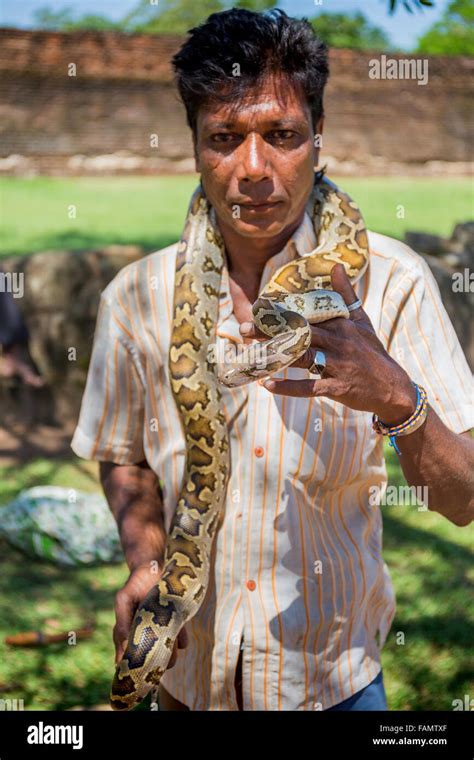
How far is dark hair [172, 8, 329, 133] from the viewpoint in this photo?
2.43 meters

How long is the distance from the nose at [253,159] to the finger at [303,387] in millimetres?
704

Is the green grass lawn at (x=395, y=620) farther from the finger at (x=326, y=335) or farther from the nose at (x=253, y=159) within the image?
the nose at (x=253, y=159)

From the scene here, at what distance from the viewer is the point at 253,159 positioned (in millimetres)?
2447

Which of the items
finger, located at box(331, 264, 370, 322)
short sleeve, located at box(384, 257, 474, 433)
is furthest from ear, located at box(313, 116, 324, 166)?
finger, located at box(331, 264, 370, 322)

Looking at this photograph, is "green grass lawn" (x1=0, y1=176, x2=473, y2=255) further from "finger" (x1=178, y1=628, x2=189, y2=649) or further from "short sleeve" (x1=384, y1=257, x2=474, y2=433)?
"finger" (x1=178, y1=628, x2=189, y2=649)

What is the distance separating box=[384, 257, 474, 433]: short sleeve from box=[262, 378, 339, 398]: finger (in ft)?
1.69

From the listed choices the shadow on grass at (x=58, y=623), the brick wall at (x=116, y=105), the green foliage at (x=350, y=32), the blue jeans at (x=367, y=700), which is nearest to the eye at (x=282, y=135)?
the blue jeans at (x=367, y=700)

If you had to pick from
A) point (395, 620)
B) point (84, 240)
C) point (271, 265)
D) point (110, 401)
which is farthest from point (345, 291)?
point (84, 240)

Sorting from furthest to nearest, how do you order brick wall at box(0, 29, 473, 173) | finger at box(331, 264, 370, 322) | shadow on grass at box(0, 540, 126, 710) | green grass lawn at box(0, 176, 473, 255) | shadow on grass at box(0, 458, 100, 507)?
brick wall at box(0, 29, 473, 173) → green grass lawn at box(0, 176, 473, 255) → shadow on grass at box(0, 458, 100, 507) → shadow on grass at box(0, 540, 126, 710) → finger at box(331, 264, 370, 322)

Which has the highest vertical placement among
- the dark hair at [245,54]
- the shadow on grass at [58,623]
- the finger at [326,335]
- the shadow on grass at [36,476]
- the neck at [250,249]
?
the dark hair at [245,54]

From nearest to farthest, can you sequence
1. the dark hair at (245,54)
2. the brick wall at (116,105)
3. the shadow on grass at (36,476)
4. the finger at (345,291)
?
the finger at (345,291), the dark hair at (245,54), the shadow on grass at (36,476), the brick wall at (116,105)

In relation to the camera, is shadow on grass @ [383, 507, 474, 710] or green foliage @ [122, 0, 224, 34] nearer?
shadow on grass @ [383, 507, 474, 710]

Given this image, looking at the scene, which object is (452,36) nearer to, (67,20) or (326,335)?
(67,20)

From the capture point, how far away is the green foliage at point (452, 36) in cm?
4119
